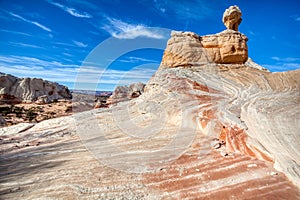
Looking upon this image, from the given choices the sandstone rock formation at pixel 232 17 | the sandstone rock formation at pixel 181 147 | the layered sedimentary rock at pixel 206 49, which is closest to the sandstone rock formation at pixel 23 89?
Answer: the layered sedimentary rock at pixel 206 49

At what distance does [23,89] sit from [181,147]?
140ft

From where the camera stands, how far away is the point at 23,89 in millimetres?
39531

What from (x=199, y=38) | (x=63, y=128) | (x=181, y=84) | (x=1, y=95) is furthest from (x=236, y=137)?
(x=1, y=95)

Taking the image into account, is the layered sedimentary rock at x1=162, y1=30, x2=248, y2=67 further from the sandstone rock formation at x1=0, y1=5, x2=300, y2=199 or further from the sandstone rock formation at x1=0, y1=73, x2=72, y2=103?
the sandstone rock formation at x1=0, y1=73, x2=72, y2=103

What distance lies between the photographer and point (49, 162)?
478 cm

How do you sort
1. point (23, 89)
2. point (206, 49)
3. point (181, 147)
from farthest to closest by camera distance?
1. point (23, 89)
2. point (206, 49)
3. point (181, 147)

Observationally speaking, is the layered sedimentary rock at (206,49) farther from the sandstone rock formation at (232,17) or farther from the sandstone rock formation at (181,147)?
the sandstone rock formation at (232,17)

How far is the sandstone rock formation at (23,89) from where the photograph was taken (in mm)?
37844

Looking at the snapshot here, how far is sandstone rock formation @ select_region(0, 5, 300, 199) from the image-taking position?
3.44m

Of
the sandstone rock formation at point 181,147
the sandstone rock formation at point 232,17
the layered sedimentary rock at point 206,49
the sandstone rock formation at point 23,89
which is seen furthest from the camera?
the sandstone rock formation at point 23,89

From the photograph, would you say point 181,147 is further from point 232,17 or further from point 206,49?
point 232,17

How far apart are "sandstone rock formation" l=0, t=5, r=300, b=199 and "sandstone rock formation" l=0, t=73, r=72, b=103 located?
111ft

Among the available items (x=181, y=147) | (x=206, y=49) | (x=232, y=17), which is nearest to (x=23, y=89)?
(x=232, y=17)

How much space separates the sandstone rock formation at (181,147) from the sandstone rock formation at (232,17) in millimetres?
7155
